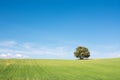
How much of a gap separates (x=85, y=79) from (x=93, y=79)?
1.09 meters

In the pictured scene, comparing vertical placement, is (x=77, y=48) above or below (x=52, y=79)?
above

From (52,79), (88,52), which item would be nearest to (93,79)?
(52,79)

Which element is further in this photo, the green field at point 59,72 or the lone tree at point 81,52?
the lone tree at point 81,52

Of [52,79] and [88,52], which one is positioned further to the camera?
[88,52]

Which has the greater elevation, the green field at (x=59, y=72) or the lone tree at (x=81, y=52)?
the lone tree at (x=81, y=52)

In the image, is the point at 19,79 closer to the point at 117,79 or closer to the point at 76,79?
the point at 76,79

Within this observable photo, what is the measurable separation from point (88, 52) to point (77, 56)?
7.14 m

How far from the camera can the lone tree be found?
363 ft

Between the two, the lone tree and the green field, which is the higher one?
the lone tree

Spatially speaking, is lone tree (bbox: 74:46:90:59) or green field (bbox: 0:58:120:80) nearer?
green field (bbox: 0:58:120:80)

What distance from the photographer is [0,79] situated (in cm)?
2667

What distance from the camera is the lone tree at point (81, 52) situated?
110688 millimetres

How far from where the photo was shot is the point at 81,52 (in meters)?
111

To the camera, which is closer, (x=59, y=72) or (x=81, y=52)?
(x=59, y=72)
